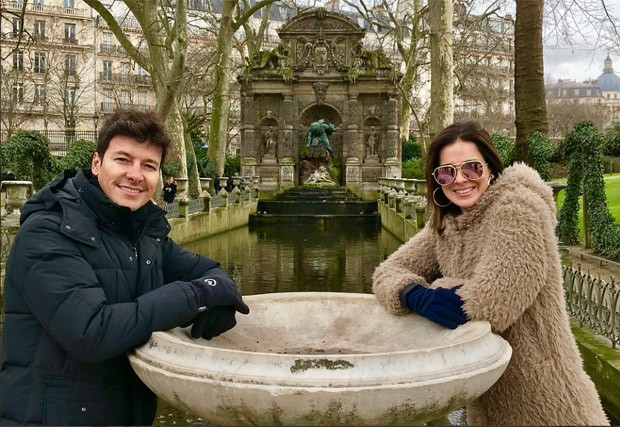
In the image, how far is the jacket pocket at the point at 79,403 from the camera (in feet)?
7.12

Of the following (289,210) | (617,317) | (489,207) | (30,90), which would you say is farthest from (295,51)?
(489,207)

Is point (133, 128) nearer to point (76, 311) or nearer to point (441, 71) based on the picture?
point (76, 311)

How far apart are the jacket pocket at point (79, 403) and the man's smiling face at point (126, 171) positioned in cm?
71

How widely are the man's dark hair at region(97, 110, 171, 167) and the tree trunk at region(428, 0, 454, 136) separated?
33.0ft

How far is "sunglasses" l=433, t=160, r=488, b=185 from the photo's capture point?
2.62 metres

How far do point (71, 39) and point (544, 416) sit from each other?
49319 millimetres

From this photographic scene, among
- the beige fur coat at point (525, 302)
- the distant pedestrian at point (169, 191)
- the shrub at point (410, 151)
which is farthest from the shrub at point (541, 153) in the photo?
the shrub at point (410, 151)

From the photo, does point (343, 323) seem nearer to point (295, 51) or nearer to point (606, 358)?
point (606, 358)

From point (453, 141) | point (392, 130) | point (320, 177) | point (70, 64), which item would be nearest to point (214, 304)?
point (453, 141)

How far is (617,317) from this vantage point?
16.3 ft

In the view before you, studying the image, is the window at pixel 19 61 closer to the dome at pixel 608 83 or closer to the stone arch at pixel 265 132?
the stone arch at pixel 265 132

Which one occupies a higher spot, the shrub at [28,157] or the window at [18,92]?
the window at [18,92]

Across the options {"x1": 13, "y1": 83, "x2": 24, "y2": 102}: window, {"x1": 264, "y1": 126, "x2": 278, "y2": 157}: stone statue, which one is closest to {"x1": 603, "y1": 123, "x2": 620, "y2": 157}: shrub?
{"x1": 264, "y1": 126, "x2": 278, "y2": 157}: stone statue

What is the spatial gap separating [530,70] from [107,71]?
44480 millimetres
